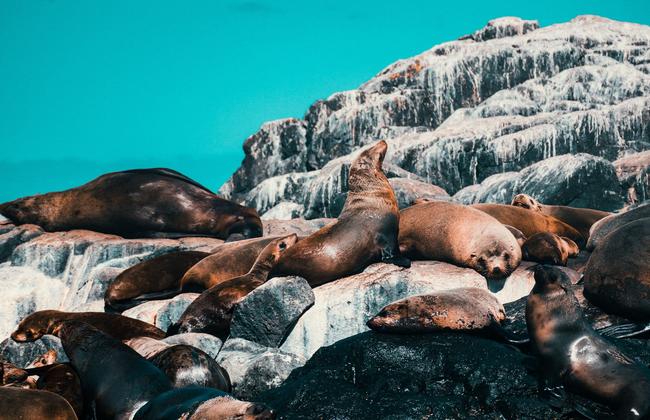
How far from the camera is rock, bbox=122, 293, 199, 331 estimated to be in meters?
12.5

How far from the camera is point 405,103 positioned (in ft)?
126

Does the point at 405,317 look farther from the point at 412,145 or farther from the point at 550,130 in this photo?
the point at 412,145

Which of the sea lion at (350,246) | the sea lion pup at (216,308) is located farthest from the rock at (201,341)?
the sea lion at (350,246)

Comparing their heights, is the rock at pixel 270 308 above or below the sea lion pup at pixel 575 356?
above

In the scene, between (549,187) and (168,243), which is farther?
(549,187)

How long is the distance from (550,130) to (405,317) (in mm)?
22781

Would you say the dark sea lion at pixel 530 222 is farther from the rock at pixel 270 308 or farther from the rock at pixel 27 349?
the rock at pixel 27 349

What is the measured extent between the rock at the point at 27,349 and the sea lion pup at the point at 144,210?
16.5 feet

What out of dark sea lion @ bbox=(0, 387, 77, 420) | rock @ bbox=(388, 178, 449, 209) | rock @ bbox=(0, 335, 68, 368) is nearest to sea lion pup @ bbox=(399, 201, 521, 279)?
rock @ bbox=(0, 335, 68, 368)

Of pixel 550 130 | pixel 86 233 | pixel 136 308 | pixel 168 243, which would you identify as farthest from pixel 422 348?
pixel 550 130

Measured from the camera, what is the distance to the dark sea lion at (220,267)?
42.7 feet

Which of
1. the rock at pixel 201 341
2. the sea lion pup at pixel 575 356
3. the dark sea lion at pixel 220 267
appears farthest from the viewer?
the dark sea lion at pixel 220 267

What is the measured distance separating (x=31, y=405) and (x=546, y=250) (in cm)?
648

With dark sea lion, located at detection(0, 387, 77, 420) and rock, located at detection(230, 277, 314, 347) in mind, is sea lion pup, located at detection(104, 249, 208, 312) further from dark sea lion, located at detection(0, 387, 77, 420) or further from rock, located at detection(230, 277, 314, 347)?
dark sea lion, located at detection(0, 387, 77, 420)
